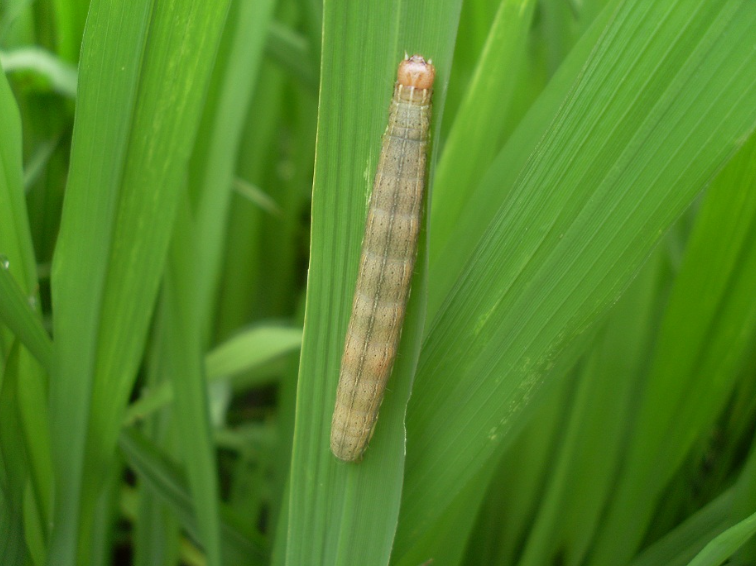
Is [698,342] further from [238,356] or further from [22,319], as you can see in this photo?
[22,319]

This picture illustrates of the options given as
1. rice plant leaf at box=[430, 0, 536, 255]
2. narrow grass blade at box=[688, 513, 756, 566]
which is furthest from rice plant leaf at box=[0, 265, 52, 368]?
narrow grass blade at box=[688, 513, 756, 566]

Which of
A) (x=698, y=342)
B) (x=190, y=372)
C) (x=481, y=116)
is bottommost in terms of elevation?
(x=190, y=372)

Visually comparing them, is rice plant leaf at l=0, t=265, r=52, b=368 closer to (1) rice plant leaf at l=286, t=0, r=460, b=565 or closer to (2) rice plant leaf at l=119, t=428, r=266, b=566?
(2) rice plant leaf at l=119, t=428, r=266, b=566

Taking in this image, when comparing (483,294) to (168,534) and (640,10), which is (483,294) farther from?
(168,534)

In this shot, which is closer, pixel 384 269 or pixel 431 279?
pixel 384 269

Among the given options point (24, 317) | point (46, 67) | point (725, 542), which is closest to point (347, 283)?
point (24, 317)

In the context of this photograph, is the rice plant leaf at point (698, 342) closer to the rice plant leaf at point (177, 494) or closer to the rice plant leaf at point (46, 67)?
the rice plant leaf at point (177, 494)
